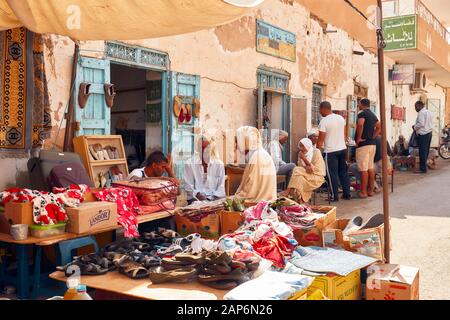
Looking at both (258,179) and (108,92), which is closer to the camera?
(258,179)

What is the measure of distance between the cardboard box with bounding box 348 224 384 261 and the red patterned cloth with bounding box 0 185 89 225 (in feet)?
8.13

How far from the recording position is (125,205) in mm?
4562

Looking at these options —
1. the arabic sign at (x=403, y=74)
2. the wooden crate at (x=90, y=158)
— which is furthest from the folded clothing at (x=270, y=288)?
the arabic sign at (x=403, y=74)

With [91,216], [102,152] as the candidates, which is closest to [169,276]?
[91,216]

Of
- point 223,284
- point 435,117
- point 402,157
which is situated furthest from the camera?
point 435,117

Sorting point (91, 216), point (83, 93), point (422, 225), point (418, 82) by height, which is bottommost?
point (422, 225)

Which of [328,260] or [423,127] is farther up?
[423,127]

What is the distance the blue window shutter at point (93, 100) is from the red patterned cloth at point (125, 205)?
1379 millimetres

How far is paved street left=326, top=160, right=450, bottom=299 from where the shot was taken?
4441 millimetres

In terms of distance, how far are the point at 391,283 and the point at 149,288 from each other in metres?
1.72

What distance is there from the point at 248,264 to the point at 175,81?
457cm

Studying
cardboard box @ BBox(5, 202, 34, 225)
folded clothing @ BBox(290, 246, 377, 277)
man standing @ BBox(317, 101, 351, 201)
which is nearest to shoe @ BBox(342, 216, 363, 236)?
folded clothing @ BBox(290, 246, 377, 277)

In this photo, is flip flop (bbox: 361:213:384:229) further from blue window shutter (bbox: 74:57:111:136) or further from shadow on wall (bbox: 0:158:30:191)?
shadow on wall (bbox: 0:158:30:191)

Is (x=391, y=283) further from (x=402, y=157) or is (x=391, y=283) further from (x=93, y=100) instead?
(x=402, y=157)
